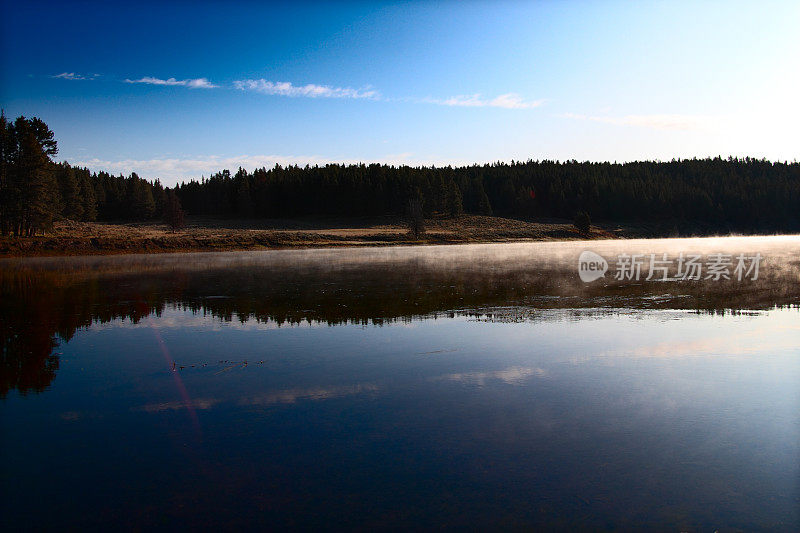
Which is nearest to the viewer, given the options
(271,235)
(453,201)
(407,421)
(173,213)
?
(407,421)

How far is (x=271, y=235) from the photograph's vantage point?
79188 mm

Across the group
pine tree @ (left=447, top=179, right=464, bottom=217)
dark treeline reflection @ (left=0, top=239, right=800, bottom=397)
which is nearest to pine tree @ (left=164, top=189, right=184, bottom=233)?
dark treeline reflection @ (left=0, top=239, right=800, bottom=397)

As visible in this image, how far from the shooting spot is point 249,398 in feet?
29.4

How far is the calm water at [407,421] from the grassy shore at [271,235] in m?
50.1

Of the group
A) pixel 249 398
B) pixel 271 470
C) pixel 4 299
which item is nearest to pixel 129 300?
Answer: pixel 4 299

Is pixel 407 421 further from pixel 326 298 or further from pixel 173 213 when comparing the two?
pixel 173 213

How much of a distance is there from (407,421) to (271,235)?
74057mm

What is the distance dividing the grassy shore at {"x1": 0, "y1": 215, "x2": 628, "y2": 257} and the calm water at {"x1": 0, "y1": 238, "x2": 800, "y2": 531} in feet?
164

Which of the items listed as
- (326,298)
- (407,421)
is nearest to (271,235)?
(326,298)

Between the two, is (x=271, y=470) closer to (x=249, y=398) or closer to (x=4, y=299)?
(x=249, y=398)

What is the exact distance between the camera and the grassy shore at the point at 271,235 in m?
61.1

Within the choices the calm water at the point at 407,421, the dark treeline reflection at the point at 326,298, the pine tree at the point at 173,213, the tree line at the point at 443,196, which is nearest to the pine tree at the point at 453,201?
the tree line at the point at 443,196

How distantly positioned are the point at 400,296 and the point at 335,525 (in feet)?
54.6

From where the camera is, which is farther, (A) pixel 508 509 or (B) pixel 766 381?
(B) pixel 766 381
